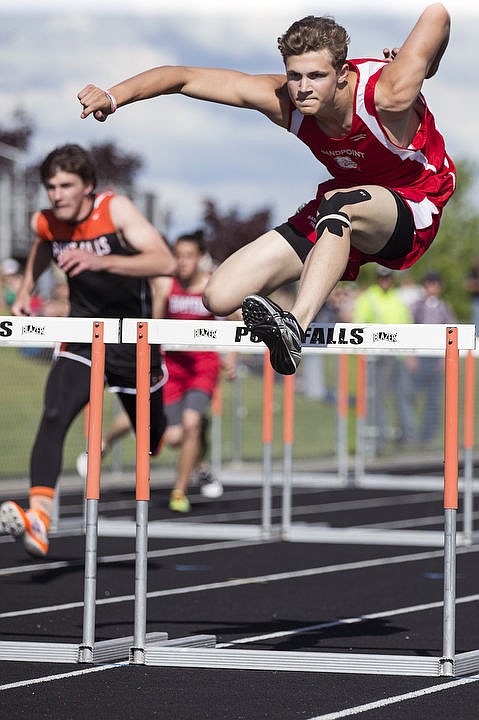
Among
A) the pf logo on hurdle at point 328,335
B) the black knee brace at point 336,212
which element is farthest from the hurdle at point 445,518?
the black knee brace at point 336,212

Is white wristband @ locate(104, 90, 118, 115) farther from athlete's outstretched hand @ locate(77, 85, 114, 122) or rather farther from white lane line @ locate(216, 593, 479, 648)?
white lane line @ locate(216, 593, 479, 648)

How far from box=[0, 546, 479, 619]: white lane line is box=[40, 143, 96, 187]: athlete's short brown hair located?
2.25 metres

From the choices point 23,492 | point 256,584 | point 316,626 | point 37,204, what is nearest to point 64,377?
point 256,584

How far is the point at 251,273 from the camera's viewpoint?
564 cm

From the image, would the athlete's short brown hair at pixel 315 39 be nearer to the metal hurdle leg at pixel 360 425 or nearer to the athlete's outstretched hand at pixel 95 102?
the athlete's outstretched hand at pixel 95 102

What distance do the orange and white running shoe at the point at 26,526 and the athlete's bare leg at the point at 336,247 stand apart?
83.8 inches

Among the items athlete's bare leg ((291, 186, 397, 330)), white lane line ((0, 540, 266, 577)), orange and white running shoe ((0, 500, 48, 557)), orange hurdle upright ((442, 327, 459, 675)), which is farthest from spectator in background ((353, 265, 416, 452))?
orange hurdle upright ((442, 327, 459, 675))

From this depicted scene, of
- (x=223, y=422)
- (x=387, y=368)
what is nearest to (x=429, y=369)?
(x=387, y=368)

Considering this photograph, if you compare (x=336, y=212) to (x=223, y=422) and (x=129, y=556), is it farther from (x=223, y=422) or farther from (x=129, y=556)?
(x=223, y=422)

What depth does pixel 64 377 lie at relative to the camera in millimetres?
7441

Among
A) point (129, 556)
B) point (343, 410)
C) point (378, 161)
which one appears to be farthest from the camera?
point (343, 410)

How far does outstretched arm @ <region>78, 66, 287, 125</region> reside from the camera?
18.1 feet

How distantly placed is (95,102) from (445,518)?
2.01 meters

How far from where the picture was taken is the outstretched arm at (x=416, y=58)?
521 cm
